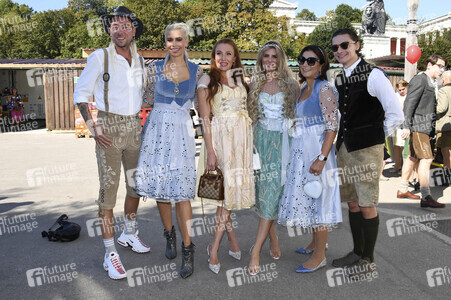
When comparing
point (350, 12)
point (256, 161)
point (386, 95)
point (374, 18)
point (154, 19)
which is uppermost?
point (350, 12)

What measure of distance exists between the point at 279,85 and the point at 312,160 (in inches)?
30.2

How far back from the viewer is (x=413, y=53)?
7.99 m

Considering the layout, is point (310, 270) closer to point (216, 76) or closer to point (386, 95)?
point (386, 95)

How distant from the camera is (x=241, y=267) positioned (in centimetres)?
355

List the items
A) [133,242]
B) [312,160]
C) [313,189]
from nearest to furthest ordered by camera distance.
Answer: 1. [313,189]
2. [312,160]
3. [133,242]

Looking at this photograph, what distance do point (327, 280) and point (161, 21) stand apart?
123 ft

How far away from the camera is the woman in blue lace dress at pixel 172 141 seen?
3.40 metres

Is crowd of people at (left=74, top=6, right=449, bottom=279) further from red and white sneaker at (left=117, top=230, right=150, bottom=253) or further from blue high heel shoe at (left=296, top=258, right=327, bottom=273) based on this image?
red and white sneaker at (left=117, top=230, right=150, bottom=253)

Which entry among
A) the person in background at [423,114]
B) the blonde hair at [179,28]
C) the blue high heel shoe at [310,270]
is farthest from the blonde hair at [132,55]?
the person in background at [423,114]

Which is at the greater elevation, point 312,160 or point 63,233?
point 312,160

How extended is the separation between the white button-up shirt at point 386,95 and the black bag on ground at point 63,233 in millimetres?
3444

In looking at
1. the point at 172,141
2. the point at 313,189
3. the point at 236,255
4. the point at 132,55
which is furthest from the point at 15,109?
the point at 313,189

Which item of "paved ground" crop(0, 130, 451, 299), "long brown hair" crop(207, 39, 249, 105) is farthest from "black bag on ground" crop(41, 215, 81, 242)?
"long brown hair" crop(207, 39, 249, 105)

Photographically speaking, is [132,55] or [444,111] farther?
[444,111]
